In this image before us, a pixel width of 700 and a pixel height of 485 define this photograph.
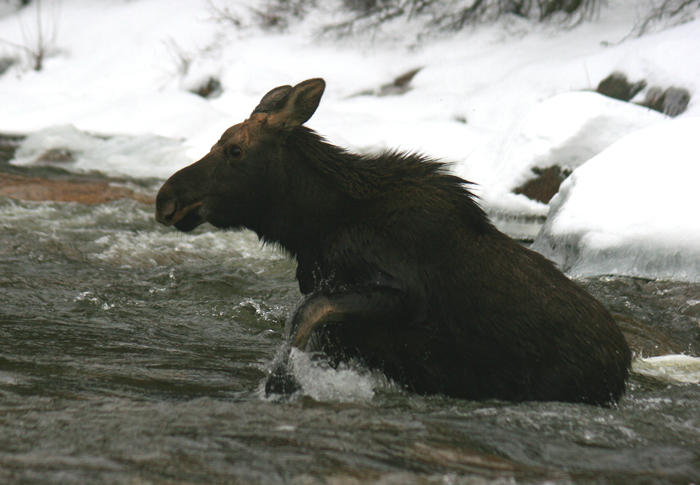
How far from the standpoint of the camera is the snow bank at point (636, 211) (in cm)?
478

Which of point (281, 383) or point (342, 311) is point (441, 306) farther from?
point (281, 383)

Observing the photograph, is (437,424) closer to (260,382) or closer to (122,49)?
(260,382)

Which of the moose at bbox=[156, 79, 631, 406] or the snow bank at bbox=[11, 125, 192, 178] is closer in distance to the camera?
the moose at bbox=[156, 79, 631, 406]

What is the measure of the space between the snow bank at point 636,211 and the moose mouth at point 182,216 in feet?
9.18

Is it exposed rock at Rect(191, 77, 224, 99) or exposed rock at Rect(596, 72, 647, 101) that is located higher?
exposed rock at Rect(596, 72, 647, 101)

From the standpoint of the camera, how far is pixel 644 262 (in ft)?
15.9

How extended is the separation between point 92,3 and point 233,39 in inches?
157

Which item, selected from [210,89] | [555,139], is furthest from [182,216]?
[210,89]

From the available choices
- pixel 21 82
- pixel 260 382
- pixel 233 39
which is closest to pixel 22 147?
pixel 21 82

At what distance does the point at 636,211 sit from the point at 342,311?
9.79 feet

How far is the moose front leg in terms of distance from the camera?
287 centimetres

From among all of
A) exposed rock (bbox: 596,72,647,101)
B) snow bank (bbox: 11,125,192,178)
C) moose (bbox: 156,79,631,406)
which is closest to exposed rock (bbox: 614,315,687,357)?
moose (bbox: 156,79,631,406)

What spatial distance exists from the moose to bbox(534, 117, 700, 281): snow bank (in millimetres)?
1860

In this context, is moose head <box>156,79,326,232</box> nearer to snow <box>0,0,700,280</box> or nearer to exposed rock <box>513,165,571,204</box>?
snow <box>0,0,700,280</box>
